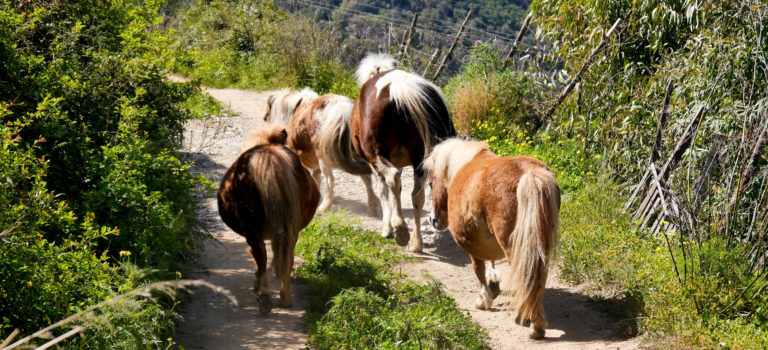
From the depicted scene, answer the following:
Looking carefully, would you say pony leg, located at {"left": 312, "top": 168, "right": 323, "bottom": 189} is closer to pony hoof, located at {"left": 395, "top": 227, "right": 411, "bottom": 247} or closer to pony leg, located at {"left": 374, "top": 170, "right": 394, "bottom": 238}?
pony leg, located at {"left": 374, "top": 170, "right": 394, "bottom": 238}

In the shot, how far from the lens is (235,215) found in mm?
5836

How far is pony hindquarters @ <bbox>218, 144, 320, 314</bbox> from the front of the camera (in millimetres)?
5527

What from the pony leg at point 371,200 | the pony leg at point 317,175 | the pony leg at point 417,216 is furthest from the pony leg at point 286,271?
the pony leg at point 317,175

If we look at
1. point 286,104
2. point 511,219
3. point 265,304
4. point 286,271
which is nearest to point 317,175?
point 286,104

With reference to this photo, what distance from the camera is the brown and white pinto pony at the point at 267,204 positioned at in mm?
5527

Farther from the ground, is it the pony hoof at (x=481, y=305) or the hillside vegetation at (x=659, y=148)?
the hillside vegetation at (x=659, y=148)

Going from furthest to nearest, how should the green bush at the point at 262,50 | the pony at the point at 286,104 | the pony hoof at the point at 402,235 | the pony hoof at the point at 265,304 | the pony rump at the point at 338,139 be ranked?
the green bush at the point at 262,50 → the pony at the point at 286,104 → the pony rump at the point at 338,139 → the pony hoof at the point at 402,235 → the pony hoof at the point at 265,304

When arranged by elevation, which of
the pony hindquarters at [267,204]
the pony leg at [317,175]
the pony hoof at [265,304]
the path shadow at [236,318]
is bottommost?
the path shadow at [236,318]

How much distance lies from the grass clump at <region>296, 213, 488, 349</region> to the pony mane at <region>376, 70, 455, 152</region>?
1.42 m

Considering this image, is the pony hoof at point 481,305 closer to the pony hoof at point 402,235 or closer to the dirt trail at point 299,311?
the dirt trail at point 299,311

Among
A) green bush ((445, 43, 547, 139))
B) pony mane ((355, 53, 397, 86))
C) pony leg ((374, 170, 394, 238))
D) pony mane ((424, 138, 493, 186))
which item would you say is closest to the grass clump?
pony leg ((374, 170, 394, 238))

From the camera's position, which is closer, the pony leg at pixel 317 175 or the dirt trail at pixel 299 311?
the dirt trail at pixel 299 311

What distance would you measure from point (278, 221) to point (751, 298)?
3.71 metres

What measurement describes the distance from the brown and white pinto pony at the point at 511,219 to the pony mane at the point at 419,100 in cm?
117
